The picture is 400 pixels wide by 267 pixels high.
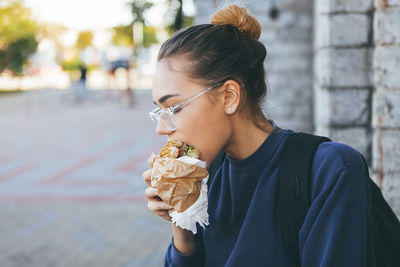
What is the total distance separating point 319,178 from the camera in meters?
1.55

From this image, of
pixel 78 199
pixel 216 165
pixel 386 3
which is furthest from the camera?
pixel 78 199

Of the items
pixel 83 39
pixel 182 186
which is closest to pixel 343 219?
pixel 182 186

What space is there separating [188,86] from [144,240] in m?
3.89

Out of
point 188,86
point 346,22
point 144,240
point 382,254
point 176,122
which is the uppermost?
point 346,22

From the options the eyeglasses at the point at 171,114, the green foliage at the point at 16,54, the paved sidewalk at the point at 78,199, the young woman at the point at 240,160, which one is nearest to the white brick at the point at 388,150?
the young woman at the point at 240,160

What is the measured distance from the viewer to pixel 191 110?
1.74m

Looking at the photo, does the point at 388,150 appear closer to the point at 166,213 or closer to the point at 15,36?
the point at 166,213

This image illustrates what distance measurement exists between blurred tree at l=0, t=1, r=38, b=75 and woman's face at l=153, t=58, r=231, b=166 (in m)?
33.4

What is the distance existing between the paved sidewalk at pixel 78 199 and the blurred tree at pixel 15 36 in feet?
65.6

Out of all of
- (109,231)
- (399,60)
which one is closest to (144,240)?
(109,231)

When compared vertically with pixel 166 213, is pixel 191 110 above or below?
above

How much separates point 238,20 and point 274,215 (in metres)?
0.77

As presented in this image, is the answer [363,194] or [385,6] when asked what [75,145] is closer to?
[385,6]

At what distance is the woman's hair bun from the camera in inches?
74.4
